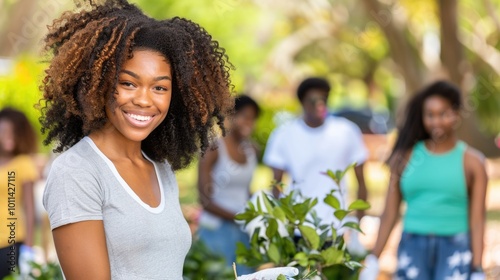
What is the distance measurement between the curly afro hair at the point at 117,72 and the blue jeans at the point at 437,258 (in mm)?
2645

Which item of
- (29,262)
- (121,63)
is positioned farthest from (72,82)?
(29,262)

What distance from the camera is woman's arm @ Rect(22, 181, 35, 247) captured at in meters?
5.93

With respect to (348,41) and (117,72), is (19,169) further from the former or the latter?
(348,41)

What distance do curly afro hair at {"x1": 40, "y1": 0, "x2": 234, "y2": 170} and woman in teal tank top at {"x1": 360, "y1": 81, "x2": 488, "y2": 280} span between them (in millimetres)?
2497

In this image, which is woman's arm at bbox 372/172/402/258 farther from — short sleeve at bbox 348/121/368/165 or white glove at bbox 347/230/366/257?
short sleeve at bbox 348/121/368/165

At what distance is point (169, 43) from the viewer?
2615 mm

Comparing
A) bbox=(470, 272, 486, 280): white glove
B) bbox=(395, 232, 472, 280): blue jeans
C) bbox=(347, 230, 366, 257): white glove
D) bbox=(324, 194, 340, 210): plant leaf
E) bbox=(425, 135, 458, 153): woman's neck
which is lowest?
bbox=(470, 272, 486, 280): white glove

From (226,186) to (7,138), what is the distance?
1.49 meters

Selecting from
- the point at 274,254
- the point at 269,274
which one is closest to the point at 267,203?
the point at 274,254

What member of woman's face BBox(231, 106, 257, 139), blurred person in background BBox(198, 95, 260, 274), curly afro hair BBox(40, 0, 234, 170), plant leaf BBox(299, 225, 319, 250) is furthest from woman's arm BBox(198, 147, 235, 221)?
curly afro hair BBox(40, 0, 234, 170)

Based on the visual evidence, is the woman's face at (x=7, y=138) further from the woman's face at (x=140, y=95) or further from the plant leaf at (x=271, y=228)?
the woman's face at (x=140, y=95)

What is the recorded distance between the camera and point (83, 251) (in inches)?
90.8

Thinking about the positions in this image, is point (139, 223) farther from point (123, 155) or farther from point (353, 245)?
point (353, 245)

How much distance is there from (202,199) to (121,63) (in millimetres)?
3982
